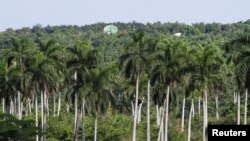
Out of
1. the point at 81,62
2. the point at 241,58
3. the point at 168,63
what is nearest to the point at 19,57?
the point at 81,62

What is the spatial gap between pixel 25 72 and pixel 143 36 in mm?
14531

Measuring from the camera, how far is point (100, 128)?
264 feet

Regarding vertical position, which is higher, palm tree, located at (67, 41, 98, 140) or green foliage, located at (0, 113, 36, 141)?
palm tree, located at (67, 41, 98, 140)

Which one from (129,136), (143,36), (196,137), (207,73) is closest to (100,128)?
(129,136)

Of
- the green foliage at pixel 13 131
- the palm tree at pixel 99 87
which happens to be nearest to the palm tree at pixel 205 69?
the palm tree at pixel 99 87

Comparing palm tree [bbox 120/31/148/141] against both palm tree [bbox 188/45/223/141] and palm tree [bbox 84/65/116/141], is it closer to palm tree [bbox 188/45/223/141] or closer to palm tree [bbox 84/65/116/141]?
palm tree [bbox 84/65/116/141]

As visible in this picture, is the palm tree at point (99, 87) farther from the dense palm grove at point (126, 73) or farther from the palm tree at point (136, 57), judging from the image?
the palm tree at point (136, 57)

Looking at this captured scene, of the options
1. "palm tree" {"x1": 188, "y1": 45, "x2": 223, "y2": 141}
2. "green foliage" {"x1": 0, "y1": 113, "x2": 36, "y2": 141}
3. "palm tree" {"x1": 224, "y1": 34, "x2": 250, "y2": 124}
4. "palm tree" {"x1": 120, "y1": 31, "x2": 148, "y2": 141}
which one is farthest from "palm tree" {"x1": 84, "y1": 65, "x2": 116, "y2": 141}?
"green foliage" {"x1": 0, "y1": 113, "x2": 36, "y2": 141}

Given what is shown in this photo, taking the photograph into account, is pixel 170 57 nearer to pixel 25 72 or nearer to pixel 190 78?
pixel 190 78

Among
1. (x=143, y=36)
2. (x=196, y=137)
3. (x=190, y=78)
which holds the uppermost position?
(x=143, y=36)

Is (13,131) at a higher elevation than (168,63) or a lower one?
lower

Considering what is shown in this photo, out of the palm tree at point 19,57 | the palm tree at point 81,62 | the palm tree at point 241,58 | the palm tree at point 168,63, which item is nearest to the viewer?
the palm tree at point 241,58

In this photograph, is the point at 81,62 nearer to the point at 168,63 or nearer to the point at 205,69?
the point at 168,63

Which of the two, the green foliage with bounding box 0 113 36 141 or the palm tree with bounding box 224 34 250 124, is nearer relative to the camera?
the green foliage with bounding box 0 113 36 141
